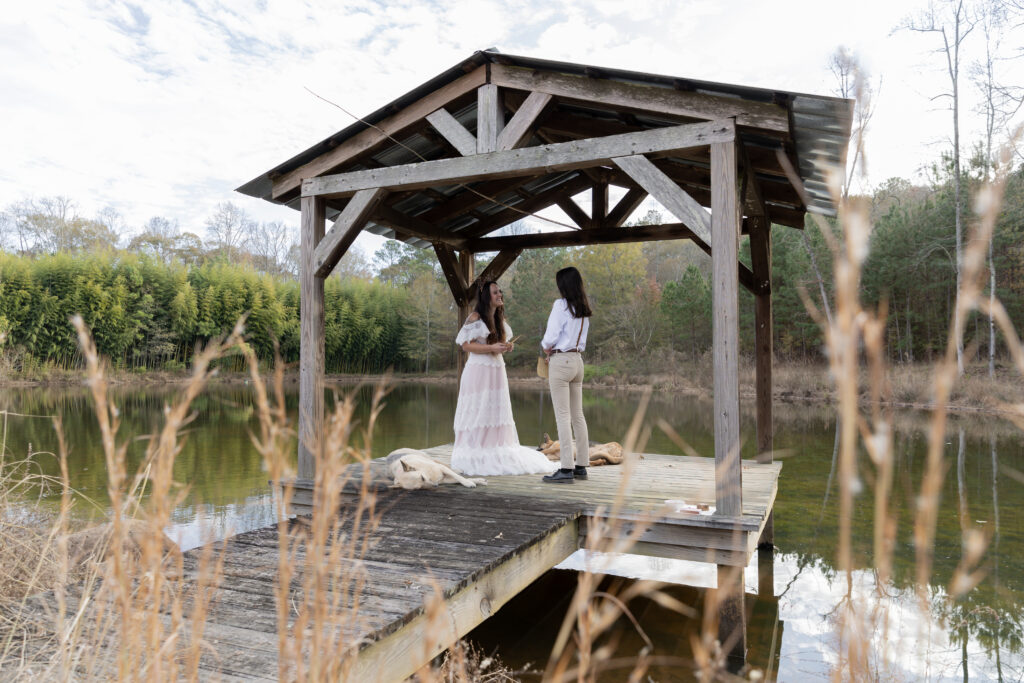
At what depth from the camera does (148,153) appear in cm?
3291

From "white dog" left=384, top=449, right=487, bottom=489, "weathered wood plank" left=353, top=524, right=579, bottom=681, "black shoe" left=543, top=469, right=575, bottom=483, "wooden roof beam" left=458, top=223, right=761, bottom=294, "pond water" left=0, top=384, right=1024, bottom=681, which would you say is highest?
"wooden roof beam" left=458, top=223, right=761, bottom=294

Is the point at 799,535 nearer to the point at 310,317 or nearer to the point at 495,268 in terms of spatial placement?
the point at 495,268

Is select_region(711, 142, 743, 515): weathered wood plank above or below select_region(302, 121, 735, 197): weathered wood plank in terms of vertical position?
below

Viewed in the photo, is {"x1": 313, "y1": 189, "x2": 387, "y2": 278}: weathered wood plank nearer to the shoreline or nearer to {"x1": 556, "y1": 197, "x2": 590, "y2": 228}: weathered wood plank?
{"x1": 556, "y1": 197, "x2": 590, "y2": 228}: weathered wood plank

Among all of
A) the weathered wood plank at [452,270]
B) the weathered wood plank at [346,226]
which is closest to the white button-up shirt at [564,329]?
the weathered wood plank at [346,226]

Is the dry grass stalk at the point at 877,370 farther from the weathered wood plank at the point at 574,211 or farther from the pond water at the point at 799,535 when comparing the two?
the weathered wood plank at the point at 574,211

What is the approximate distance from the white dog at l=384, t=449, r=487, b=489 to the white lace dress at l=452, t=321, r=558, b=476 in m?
0.46

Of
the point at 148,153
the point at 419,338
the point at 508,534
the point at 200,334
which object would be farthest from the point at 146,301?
the point at 508,534

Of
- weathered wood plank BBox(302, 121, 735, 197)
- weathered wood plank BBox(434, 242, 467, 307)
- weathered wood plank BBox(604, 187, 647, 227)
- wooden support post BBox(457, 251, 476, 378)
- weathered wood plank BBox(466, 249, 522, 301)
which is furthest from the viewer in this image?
wooden support post BBox(457, 251, 476, 378)

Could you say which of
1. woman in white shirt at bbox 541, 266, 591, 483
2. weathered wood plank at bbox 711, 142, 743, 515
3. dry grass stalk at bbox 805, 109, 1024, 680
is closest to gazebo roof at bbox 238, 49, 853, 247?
weathered wood plank at bbox 711, 142, 743, 515

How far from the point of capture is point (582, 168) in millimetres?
4246

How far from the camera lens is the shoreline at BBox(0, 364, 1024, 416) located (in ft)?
46.2

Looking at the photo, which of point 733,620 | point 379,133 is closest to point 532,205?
point 379,133

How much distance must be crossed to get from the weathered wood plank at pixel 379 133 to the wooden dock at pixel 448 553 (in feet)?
7.57
